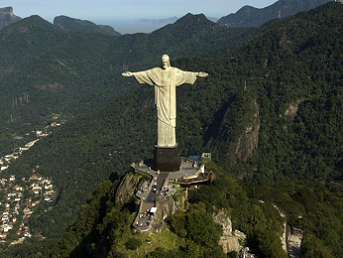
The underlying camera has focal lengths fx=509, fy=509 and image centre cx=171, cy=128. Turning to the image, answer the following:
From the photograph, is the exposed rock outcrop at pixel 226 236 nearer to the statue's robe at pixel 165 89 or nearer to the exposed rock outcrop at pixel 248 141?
the statue's robe at pixel 165 89

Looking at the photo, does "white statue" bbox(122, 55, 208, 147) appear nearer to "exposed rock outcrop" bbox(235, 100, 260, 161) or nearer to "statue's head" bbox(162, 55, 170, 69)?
"statue's head" bbox(162, 55, 170, 69)

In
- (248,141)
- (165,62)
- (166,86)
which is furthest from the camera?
(248,141)

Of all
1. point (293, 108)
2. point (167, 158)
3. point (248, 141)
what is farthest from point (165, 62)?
point (293, 108)

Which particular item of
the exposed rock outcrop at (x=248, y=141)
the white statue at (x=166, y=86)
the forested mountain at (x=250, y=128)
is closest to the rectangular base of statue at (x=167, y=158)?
the white statue at (x=166, y=86)

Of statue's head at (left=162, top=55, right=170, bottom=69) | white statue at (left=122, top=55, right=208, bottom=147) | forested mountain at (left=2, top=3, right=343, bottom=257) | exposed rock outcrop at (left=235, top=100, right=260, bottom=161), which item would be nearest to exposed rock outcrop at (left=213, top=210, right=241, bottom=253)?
white statue at (left=122, top=55, right=208, bottom=147)

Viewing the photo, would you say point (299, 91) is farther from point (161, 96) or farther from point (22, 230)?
point (161, 96)

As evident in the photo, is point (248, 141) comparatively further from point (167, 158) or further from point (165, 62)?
point (165, 62)

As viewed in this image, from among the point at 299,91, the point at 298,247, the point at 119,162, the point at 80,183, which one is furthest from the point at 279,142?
the point at 298,247
